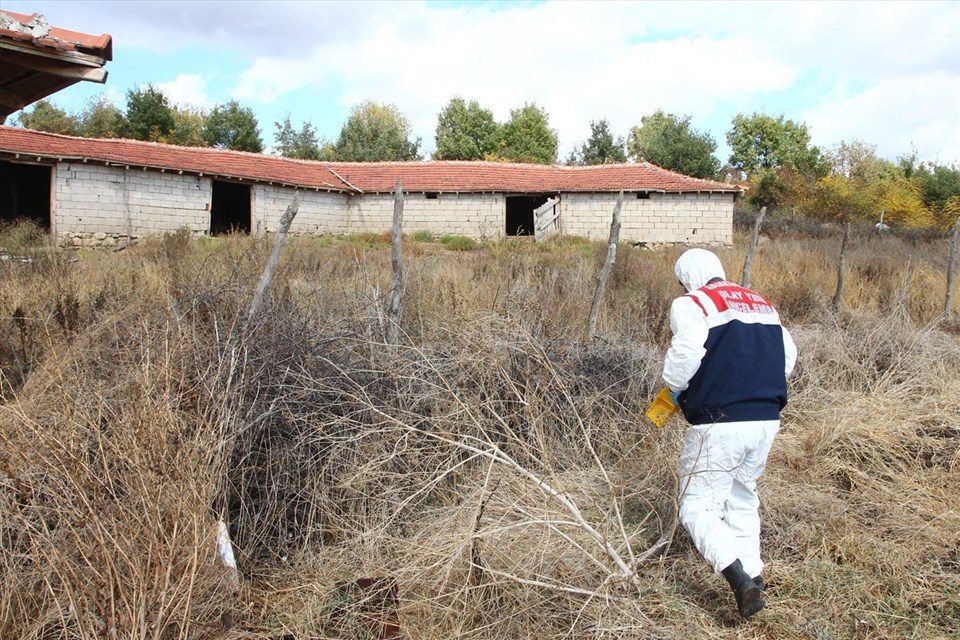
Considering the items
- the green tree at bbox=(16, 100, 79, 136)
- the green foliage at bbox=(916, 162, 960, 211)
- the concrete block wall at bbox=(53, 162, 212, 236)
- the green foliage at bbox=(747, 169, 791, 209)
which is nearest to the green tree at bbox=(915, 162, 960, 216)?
the green foliage at bbox=(916, 162, 960, 211)

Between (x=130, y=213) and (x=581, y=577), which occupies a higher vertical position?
(x=130, y=213)

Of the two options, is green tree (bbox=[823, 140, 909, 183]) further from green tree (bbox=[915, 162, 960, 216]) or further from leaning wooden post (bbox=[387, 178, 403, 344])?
leaning wooden post (bbox=[387, 178, 403, 344])

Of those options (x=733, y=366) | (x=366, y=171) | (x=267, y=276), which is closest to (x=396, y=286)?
(x=267, y=276)

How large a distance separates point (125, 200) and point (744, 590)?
69.4 ft

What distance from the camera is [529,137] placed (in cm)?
4803

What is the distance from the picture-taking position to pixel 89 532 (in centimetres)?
311

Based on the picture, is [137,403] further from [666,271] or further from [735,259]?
[735,259]

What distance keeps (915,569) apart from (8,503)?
190 inches

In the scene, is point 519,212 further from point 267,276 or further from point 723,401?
point 723,401

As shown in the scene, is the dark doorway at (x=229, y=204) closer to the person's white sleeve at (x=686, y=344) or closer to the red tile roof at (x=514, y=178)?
the red tile roof at (x=514, y=178)

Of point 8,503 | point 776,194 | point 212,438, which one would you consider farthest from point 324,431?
point 776,194

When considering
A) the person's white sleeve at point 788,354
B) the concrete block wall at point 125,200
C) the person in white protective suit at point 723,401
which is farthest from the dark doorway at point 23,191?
the person's white sleeve at point 788,354

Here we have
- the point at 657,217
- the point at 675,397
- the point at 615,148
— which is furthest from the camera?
the point at 615,148

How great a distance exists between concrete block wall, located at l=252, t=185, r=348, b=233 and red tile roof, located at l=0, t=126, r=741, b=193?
44cm
